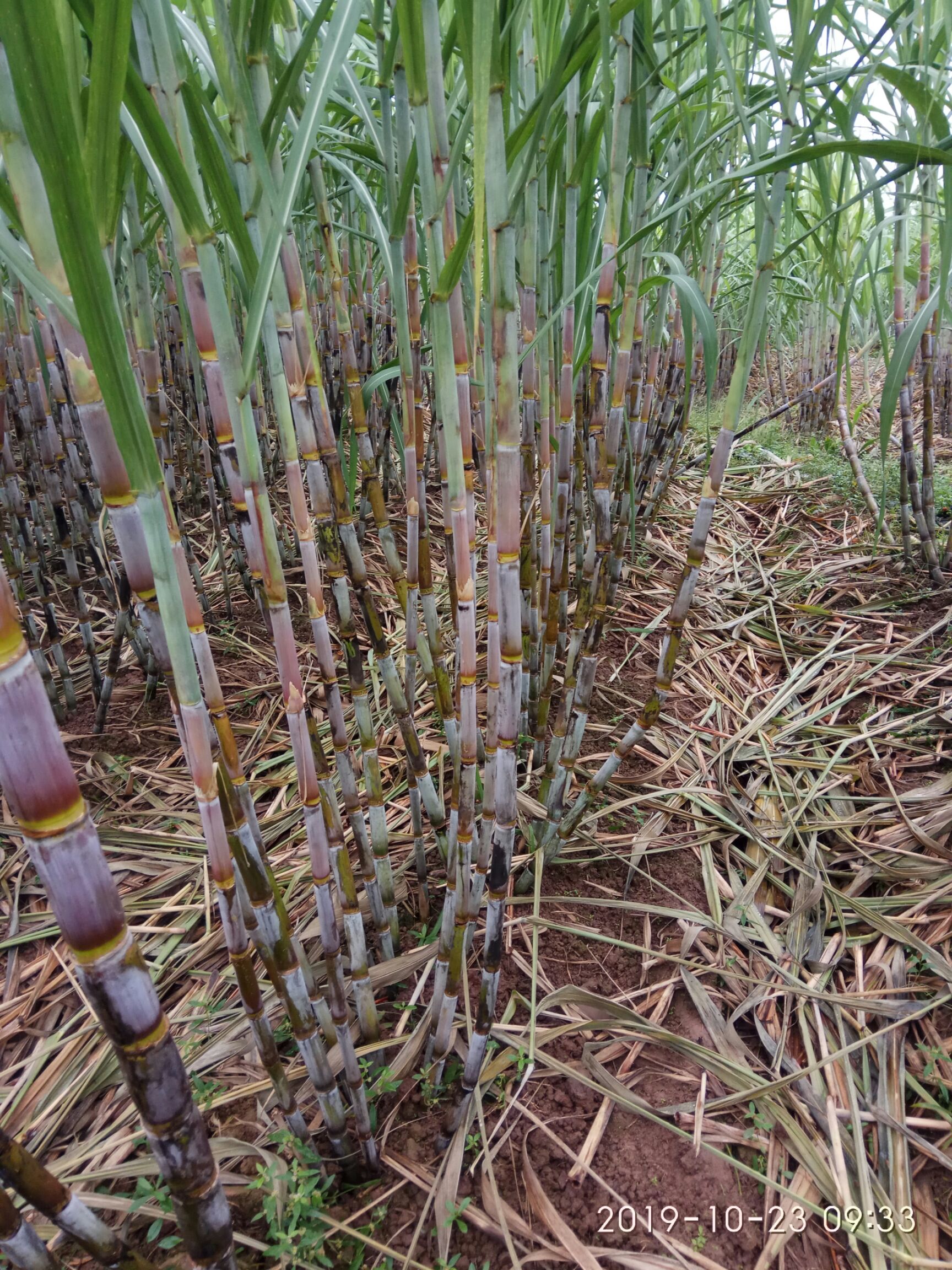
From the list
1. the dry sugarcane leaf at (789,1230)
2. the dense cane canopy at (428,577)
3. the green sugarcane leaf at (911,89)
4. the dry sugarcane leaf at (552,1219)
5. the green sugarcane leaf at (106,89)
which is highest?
the green sugarcane leaf at (911,89)

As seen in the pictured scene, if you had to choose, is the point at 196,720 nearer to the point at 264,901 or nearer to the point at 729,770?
the point at 264,901

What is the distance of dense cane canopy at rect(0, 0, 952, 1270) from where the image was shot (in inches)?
14.7

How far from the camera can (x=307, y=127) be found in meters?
0.39

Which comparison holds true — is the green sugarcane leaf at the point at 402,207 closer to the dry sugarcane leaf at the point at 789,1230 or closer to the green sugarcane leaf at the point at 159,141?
the green sugarcane leaf at the point at 159,141

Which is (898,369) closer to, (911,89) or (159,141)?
(911,89)

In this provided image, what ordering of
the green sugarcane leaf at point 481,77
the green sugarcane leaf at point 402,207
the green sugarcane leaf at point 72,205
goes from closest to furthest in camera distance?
the green sugarcane leaf at point 72,205 → the green sugarcane leaf at point 481,77 → the green sugarcane leaf at point 402,207

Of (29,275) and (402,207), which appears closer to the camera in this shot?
(29,275)

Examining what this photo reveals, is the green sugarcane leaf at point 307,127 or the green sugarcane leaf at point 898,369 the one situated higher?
the green sugarcane leaf at point 307,127

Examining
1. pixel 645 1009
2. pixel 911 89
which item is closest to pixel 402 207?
pixel 911 89

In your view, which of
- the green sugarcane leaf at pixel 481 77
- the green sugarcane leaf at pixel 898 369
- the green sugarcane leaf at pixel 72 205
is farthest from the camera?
the green sugarcane leaf at pixel 898 369

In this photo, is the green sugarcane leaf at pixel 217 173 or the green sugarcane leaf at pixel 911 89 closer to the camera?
the green sugarcane leaf at pixel 217 173

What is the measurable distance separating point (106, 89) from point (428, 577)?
56cm

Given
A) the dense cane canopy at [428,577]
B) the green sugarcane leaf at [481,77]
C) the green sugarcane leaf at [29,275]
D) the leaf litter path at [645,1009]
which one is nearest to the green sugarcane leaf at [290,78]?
the dense cane canopy at [428,577]

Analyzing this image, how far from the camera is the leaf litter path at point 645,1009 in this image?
667mm
